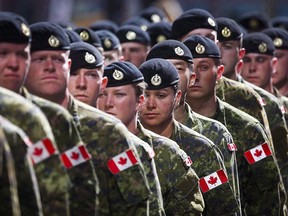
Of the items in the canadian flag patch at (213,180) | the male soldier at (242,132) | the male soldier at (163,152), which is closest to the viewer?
the male soldier at (163,152)

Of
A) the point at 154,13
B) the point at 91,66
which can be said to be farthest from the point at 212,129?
the point at 154,13

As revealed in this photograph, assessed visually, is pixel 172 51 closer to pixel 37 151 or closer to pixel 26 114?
pixel 37 151

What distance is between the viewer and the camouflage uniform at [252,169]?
61.2 feet

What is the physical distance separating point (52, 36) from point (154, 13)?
1186 cm

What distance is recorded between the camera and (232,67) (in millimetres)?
19984

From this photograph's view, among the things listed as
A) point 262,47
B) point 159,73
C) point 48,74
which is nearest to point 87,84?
point 159,73

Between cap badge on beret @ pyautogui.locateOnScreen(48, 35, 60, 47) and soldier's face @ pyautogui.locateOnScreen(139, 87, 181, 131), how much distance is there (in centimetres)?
219

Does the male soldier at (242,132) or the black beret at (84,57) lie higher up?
the black beret at (84,57)

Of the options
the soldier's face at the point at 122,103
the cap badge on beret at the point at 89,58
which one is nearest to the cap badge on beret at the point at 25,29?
the soldier's face at the point at 122,103

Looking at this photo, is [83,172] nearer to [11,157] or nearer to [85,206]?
[85,206]

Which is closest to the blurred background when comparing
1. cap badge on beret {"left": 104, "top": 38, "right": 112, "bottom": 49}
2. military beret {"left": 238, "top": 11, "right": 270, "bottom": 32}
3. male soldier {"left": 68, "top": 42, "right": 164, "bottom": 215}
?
military beret {"left": 238, "top": 11, "right": 270, "bottom": 32}

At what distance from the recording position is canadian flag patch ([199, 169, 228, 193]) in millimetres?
17141

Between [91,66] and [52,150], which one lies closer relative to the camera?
[52,150]

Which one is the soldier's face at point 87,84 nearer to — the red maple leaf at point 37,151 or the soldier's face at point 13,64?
the soldier's face at point 13,64
